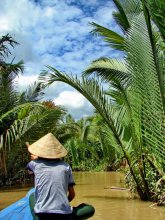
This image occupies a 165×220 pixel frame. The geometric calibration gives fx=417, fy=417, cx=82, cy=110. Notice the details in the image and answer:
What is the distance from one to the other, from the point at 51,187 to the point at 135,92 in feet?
16.8

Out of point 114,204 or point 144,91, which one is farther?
point 114,204

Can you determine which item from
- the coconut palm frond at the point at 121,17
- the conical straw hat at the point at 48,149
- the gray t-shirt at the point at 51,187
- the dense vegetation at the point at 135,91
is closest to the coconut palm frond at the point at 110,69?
the dense vegetation at the point at 135,91

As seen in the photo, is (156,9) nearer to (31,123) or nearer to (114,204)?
(114,204)

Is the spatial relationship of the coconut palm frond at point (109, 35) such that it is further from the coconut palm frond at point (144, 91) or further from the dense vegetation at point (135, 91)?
the coconut palm frond at point (144, 91)

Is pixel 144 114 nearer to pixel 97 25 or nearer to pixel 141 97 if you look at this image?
pixel 141 97

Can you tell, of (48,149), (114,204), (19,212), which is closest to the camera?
(48,149)

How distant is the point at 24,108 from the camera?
13859 mm

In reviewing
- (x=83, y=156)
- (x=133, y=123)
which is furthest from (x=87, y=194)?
(x=83, y=156)

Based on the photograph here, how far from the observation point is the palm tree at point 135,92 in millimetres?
8195

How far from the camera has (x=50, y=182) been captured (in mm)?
3789

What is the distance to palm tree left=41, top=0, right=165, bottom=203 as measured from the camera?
8195 mm

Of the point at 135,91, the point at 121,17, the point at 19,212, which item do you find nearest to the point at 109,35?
the point at 121,17

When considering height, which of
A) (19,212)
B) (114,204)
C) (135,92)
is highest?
(135,92)

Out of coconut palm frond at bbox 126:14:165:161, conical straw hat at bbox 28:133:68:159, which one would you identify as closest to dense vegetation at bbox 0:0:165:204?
coconut palm frond at bbox 126:14:165:161
